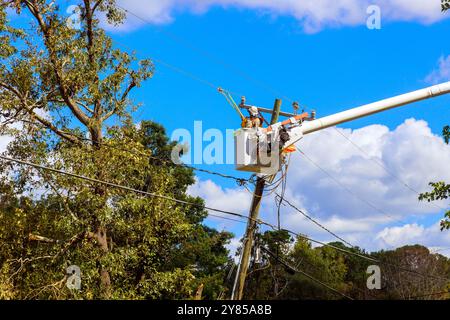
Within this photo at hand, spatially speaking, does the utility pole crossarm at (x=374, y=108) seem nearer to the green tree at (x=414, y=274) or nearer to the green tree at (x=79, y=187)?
the green tree at (x=79, y=187)

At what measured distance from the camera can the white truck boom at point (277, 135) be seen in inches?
568

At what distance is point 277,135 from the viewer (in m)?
14.9

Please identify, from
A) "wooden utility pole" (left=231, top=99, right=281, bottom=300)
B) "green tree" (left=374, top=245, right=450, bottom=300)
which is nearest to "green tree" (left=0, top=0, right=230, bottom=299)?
"wooden utility pole" (left=231, top=99, right=281, bottom=300)

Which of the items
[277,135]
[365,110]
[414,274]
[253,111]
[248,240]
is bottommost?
[248,240]

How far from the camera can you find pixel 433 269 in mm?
61031

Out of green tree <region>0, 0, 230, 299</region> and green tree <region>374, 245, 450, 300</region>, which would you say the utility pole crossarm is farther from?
green tree <region>374, 245, 450, 300</region>

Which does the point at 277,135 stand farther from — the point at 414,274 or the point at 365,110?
the point at 414,274

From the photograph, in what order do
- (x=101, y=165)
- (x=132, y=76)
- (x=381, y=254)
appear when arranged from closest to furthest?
(x=101, y=165)
(x=132, y=76)
(x=381, y=254)

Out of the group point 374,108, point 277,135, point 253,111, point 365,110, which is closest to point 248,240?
point 277,135

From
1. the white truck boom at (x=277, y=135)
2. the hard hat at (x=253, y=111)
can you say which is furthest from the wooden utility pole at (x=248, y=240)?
the hard hat at (x=253, y=111)

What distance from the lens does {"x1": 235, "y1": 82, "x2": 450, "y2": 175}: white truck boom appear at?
1443cm

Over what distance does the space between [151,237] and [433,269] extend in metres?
47.1
